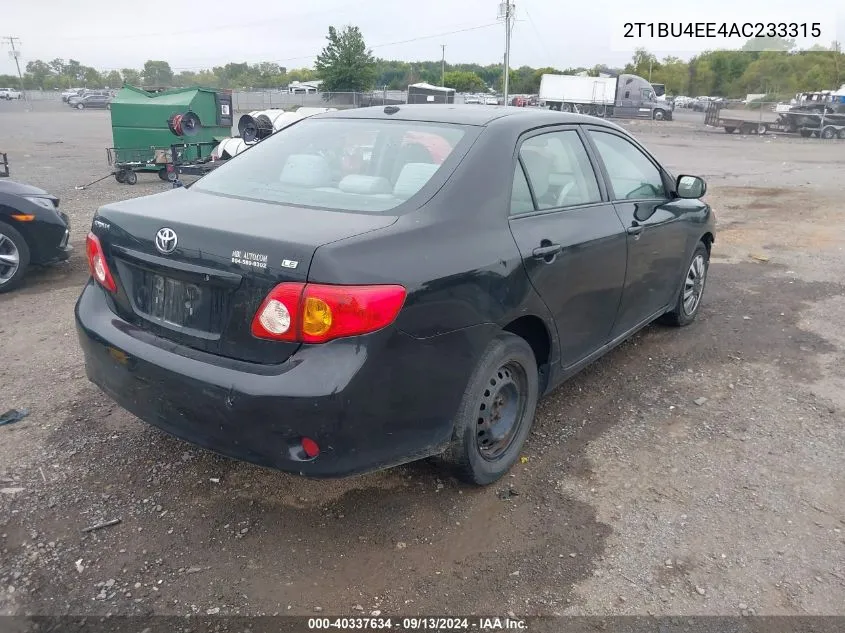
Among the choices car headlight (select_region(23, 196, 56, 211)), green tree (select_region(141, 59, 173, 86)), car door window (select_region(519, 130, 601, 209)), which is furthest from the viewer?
green tree (select_region(141, 59, 173, 86))

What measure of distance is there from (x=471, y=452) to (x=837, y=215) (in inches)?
405

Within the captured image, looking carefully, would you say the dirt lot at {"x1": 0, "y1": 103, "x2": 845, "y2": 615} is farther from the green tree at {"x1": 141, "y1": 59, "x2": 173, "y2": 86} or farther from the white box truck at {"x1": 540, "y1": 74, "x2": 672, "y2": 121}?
the green tree at {"x1": 141, "y1": 59, "x2": 173, "y2": 86}

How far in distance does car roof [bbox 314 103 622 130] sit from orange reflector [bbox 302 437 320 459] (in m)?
1.73

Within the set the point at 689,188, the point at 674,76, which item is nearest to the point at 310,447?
the point at 689,188

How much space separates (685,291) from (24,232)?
5.63 metres

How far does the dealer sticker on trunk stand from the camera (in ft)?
8.12

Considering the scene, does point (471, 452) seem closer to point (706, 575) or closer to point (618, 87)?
point (706, 575)

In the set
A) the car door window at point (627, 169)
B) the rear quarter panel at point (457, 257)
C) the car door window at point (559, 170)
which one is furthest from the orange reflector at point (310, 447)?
the car door window at point (627, 169)

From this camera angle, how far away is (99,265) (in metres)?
3.08

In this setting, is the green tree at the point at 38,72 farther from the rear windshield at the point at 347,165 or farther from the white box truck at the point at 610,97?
the rear windshield at the point at 347,165

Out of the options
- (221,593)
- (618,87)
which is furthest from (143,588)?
(618,87)

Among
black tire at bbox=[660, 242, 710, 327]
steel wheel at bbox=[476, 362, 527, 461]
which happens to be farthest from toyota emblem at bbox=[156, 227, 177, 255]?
black tire at bbox=[660, 242, 710, 327]

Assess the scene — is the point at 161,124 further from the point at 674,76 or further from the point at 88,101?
the point at 674,76

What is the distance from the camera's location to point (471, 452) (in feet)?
10.0
